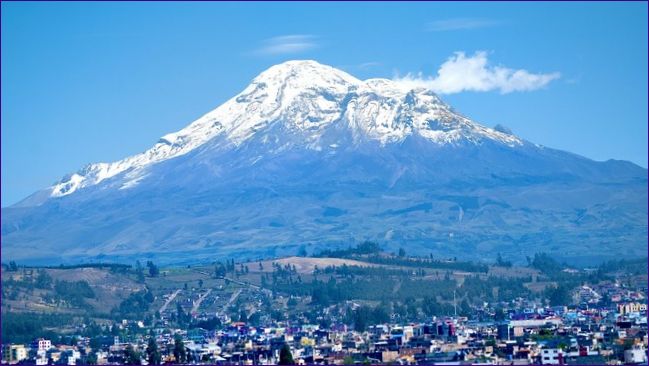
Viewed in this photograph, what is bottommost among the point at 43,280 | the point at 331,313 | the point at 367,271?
the point at 331,313

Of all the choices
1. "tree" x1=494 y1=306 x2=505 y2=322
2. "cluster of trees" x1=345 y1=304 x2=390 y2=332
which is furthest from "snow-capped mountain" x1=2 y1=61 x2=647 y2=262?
"tree" x1=494 y1=306 x2=505 y2=322

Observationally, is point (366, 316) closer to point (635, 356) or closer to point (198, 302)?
point (198, 302)

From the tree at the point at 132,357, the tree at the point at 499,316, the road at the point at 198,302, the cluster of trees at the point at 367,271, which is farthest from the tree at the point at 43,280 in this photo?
the tree at the point at 132,357

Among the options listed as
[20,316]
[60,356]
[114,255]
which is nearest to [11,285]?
[20,316]

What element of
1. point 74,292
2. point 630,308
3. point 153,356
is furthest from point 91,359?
point 74,292

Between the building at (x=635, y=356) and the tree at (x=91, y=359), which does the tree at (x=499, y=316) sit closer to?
the tree at (x=91, y=359)

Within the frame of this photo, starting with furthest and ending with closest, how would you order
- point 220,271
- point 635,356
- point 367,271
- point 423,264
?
point 423,264 → point 220,271 → point 367,271 → point 635,356

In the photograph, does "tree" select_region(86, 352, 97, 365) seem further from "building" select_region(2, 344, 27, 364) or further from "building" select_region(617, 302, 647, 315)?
"building" select_region(617, 302, 647, 315)

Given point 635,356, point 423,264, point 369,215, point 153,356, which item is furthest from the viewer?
point 369,215

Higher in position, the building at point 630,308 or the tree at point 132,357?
the building at point 630,308

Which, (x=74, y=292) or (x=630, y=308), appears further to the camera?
(x=74, y=292)

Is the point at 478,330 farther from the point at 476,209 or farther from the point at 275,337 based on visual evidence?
the point at 476,209
